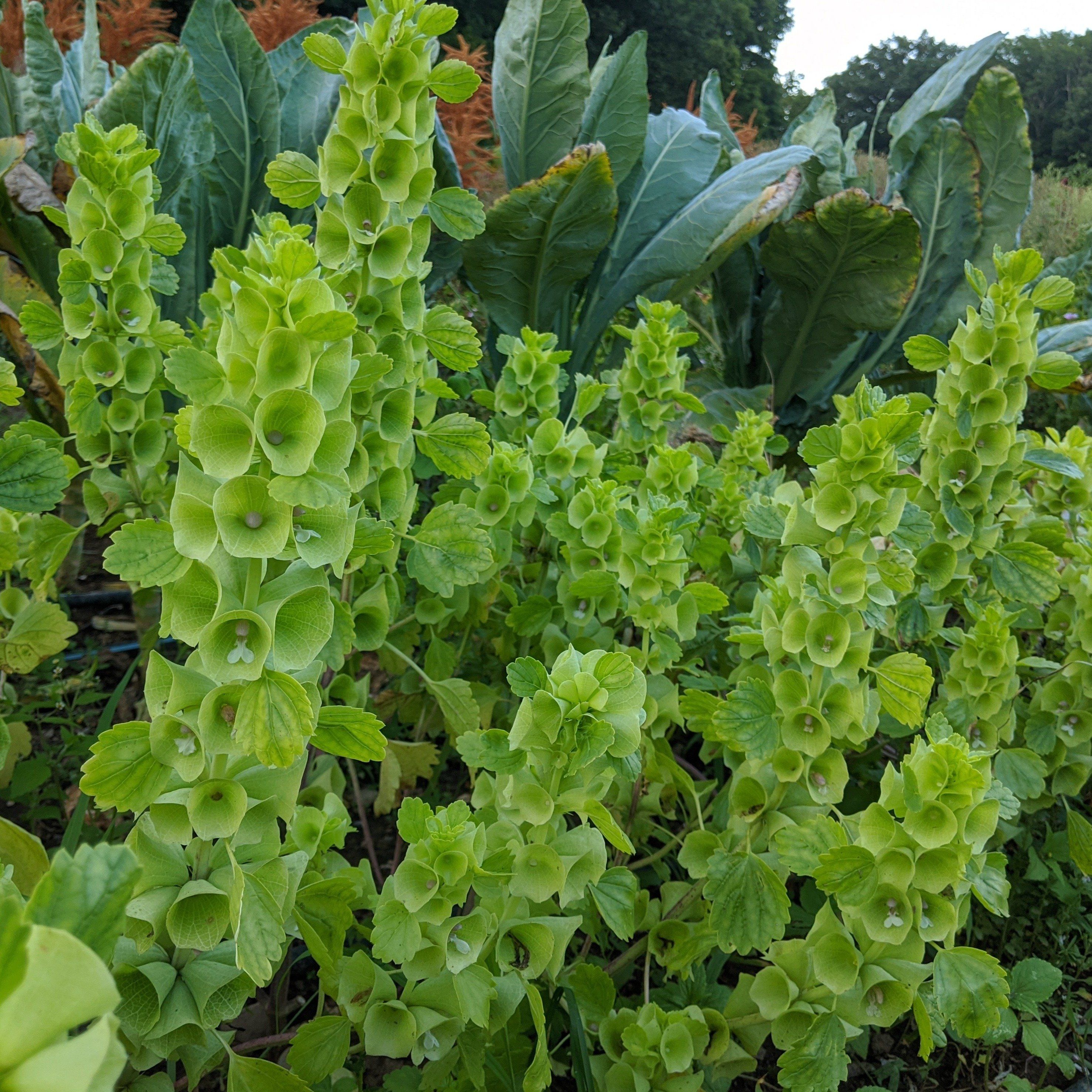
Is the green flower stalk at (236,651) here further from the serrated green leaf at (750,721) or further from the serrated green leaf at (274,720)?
the serrated green leaf at (750,721)

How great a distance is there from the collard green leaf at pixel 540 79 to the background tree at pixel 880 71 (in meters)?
22.6

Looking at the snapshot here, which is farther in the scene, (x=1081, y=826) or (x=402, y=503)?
(x=1081, y=826)

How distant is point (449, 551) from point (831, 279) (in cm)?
209

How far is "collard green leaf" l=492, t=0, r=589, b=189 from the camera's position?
7.86ft

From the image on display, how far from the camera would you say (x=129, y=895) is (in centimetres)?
30

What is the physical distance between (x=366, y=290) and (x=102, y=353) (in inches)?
14.5

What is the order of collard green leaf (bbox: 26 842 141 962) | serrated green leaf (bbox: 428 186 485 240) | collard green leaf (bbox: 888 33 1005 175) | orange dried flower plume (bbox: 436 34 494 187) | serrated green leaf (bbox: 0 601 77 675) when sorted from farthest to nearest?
orange dried flower plume (bbox: 436 34 494 187) → collard green leaf (bbox: 888 33 1005 175) → serrated green leaf (bbox: 0 601 77 675) → serrated green leaf (bbox: 428 186 485 240) → collard green leaf (bbox: 26 842 141 962)

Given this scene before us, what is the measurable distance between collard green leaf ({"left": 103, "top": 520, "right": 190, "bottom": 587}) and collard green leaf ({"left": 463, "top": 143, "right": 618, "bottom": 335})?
1.75 meters

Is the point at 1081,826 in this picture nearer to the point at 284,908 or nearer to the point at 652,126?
the point at 284,908

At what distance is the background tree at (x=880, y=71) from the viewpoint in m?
21.9

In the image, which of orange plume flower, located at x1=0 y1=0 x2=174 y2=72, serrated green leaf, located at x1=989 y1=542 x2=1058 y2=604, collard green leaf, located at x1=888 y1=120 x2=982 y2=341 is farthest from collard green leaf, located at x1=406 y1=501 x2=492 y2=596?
orange plume flower, located at x1=0 y1=0 x2=174 y2=72

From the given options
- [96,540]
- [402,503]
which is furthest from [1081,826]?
[96,540]

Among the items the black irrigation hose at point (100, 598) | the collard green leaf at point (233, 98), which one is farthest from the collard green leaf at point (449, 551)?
the collard green leaf at point (233, 98)

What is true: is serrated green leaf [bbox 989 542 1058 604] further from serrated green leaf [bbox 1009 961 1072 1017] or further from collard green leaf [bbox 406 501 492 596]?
collard green leaf [bbox 406 501 492 596]
